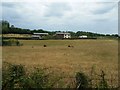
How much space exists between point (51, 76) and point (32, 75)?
1.56 ft

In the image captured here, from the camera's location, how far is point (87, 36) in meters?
67.5

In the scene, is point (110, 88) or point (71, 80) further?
point (71, 80)

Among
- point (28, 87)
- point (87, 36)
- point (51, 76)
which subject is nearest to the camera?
point (28, 87)

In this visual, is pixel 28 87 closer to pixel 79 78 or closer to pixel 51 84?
pixel 51 84

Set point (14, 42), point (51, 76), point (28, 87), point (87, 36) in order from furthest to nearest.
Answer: point (87, 36)
point (14, 42)
point (51, 76)
point (28, 87)

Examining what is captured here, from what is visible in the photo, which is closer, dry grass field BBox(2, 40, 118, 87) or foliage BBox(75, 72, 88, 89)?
foliage BBox(75, 72, 88, 89)

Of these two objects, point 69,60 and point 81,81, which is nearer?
point 81,81

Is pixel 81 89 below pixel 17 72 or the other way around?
below

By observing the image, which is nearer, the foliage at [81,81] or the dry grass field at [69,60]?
the foliage at [81,81]

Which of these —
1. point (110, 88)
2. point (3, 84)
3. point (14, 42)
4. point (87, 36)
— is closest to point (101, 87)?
point (110, 88)

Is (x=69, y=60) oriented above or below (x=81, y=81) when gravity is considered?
below

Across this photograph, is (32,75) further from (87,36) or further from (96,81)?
(87,36)

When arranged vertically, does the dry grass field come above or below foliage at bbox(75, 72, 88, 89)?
below

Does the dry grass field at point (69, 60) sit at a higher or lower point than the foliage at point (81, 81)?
lower
